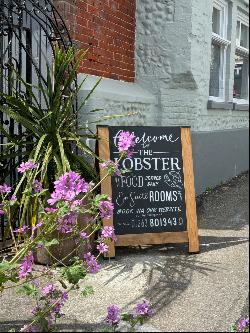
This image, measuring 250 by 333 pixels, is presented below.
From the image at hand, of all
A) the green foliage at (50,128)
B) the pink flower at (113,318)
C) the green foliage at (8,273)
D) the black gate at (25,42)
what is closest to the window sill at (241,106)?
the black gate at (25,42)

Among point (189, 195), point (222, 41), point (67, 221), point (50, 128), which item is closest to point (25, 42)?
point (50, 128)


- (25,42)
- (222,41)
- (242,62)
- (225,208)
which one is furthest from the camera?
(242,62)

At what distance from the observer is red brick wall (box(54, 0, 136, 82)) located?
17.8 feet

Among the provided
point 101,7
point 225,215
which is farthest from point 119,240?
point 101,7

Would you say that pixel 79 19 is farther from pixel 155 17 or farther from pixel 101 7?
pixel 155 17

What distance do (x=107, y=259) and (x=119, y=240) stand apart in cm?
20

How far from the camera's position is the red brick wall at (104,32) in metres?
5.43

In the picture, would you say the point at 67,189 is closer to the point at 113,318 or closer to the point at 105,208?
the point at 105,208

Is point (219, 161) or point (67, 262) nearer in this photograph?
point (67, 262)

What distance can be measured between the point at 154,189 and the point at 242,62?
590 centimetres

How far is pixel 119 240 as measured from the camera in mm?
4598

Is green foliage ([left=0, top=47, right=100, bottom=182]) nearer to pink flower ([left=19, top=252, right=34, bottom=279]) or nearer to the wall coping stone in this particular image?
the wall coping stone

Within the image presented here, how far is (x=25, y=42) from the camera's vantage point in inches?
209

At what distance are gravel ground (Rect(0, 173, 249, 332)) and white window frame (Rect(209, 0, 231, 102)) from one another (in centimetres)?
349
